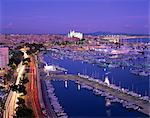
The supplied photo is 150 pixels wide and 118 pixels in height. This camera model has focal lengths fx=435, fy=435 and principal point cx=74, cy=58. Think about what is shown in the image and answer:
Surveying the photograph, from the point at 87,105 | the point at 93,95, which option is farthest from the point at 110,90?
the point at 87,105

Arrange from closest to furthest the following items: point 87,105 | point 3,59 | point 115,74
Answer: point 87,105, point 3,59, point 115,74

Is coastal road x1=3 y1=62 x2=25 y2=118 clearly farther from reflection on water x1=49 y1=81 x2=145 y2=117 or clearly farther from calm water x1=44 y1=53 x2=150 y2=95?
calm water x1=44 y1=53 x2=150 y2=95

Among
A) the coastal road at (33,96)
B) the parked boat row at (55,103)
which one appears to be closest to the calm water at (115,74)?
the parked boat row at (55,103)

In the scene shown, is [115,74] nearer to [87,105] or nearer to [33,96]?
[87,105]

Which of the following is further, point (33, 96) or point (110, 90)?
point (110, 90)

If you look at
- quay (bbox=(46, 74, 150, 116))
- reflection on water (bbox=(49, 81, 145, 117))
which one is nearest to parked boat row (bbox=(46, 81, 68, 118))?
reflection on water (bbox=(49, 81, 145, 117))

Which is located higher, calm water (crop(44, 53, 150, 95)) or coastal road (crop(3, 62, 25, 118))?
coastal road (crop(3, 62, 25, 118))
